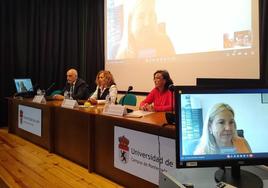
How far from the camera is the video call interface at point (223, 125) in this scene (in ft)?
3.46

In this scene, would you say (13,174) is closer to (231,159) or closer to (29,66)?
(231,159)

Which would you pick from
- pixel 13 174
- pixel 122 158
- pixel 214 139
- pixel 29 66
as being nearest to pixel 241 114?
pixel 214 139

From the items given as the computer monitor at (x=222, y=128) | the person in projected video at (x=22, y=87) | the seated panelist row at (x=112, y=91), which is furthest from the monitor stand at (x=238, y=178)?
Result: the person in projected video at (x=22, y=87)

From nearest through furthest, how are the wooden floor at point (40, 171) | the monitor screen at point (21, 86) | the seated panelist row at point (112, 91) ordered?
the wooden floor at point (40, 171), the seated panelist row at point (112, 91), the monitor screen at point (21, 86)

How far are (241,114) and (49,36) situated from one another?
5.47 metres

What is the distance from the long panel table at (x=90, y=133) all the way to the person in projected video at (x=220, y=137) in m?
0.92

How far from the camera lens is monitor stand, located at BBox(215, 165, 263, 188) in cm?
105

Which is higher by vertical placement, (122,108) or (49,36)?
(49,36)

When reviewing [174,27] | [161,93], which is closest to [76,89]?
[161,93]

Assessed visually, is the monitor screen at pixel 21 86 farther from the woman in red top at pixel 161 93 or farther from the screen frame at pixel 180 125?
the screen frame at pixel 180 125

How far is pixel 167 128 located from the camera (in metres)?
2.04

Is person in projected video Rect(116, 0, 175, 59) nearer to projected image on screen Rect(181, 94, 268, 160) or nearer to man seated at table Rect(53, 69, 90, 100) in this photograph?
man seated at table Rect(53, 69, 90, 100)

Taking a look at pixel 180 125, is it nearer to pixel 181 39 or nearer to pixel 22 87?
pixel 181 39

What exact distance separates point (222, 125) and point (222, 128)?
0.01 m
